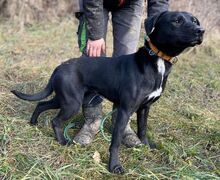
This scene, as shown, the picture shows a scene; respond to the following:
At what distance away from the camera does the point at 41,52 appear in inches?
264

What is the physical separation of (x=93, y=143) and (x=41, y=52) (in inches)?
124

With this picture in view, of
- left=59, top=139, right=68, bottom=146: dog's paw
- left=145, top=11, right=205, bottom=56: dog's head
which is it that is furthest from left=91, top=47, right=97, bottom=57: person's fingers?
left=59, top=139, right=68, bottom=146: dog's paw

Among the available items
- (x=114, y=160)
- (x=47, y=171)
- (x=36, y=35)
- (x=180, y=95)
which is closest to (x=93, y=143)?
(x=114, y=160)

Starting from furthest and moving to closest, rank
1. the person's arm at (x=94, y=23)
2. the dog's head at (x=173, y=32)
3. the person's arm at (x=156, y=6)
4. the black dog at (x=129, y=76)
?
the person's arm at (x=156, y=6) < the person's arm at (x=94, y=23) < the black dog at (x=129, y=76) < the dog's head at (x=173, y=32)

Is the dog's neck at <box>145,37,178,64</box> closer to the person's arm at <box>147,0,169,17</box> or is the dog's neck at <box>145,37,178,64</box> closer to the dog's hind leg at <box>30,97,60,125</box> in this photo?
the person's arm at <box>147,0,169,17</box>

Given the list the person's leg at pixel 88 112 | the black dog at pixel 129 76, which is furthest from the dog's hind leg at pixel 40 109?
the person's leg at pixel 88 112

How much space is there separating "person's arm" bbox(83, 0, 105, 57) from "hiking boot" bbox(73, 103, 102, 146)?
622 millimetres

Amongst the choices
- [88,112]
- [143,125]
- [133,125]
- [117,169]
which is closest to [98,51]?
[88,112]

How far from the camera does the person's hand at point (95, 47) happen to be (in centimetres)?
378

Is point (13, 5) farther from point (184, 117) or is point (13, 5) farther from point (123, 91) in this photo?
point (123, 91)

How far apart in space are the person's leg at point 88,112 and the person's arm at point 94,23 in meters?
0.17

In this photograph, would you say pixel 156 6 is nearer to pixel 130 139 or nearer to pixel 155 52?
pixel 155 52

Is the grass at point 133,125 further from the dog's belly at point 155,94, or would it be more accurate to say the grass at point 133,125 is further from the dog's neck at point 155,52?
the dog's neck at point 155,52

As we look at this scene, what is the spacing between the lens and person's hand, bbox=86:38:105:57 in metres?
3.78
